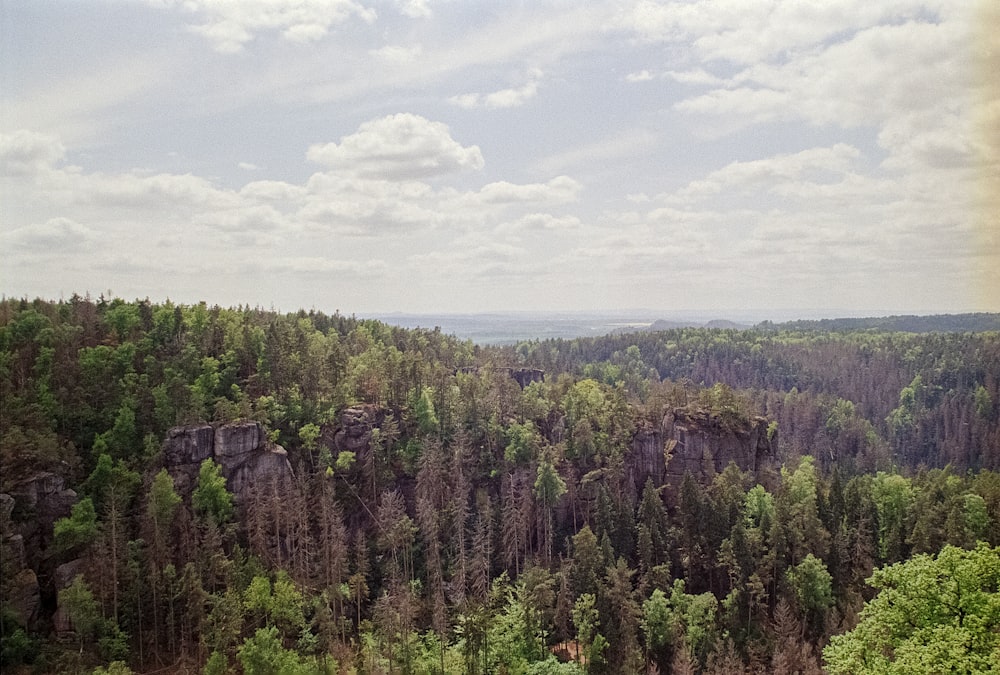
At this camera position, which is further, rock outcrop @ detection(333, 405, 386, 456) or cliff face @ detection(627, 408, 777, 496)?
cliff face @ detection(627, 408, 777, 496)

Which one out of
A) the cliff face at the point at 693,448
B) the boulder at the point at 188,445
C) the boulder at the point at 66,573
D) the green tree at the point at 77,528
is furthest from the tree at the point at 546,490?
the boulder at the point at 66,573

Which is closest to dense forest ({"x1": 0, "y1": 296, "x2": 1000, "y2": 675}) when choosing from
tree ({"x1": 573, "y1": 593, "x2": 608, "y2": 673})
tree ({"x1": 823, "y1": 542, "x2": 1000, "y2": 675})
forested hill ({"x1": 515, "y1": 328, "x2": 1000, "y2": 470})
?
tree ({"x1": 823, "y1": 542, "x2": 1000, "y2": 675})

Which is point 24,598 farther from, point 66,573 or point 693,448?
point 693,448

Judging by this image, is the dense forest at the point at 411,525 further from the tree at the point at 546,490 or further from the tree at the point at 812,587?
the tree at the point at 546,490

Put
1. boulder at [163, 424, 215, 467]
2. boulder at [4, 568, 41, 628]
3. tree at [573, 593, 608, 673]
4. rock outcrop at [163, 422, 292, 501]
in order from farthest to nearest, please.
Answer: rock outcrop at [163, 422, 292, 501]
boulder at [163, 424, 215, 467]
tree at [573, 593, 608, 673]
boulder at [4, 568, 41, 628]

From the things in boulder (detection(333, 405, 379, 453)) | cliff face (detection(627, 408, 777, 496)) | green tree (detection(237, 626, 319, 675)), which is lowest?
green tree (detection(237, 626, 319, 675))

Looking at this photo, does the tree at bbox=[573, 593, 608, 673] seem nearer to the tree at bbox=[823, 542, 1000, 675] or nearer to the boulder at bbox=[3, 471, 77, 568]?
the tree at bbox=[823, 542, 1000, 675]

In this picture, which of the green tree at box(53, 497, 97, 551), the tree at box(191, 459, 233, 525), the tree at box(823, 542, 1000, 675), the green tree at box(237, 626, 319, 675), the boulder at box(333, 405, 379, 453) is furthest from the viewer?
the boulder at box(333, 405, 379, 453)
